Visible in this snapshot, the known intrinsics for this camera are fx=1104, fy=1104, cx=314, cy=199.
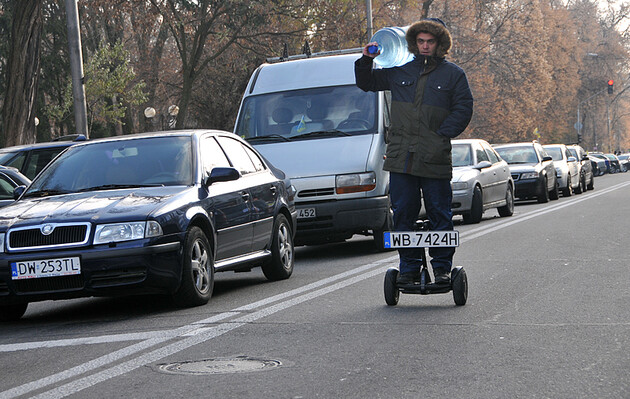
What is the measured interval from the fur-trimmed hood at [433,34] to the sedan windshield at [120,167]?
2276 millimetres

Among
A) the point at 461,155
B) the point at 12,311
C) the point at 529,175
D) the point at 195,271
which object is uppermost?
the point at 461,155

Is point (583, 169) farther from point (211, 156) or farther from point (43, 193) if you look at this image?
point (43, 193)

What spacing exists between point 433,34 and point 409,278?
1.75 m

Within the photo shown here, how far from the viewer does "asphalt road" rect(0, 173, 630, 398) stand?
5289 millimetres

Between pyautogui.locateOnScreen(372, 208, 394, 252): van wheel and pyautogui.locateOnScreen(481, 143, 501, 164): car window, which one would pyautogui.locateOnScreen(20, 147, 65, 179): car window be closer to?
pyautogui.locateOnScreen(372, 208, 394, 252): van wheel

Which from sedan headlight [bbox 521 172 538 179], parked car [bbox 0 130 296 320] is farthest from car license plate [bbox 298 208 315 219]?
sedan headlight [bbox 521 172 538 179]

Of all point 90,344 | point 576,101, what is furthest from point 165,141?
point 576,101

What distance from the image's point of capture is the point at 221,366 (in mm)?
5859

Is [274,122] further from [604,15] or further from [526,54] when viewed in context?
[604,15]

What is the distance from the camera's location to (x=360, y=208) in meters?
12.9

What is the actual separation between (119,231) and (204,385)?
2.86 meters

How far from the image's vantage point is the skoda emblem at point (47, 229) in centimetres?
798

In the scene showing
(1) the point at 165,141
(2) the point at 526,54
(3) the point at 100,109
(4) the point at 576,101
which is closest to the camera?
(1) the point at 165,141

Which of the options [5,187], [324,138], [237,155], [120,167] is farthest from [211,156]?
[324,138]
